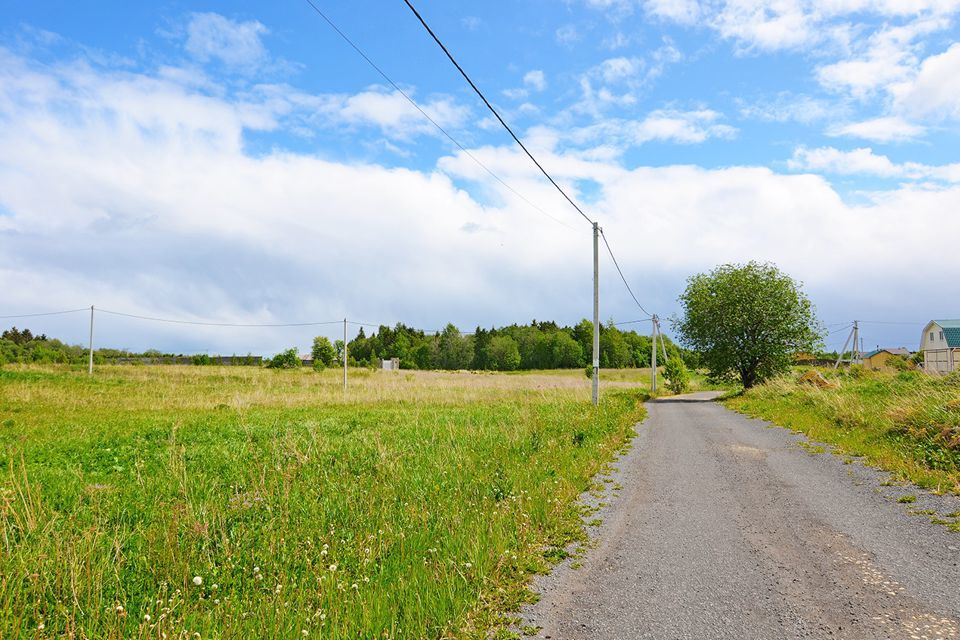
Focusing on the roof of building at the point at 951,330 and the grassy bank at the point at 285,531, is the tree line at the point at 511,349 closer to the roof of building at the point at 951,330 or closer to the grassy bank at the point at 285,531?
the roof of building at the point at 951,330

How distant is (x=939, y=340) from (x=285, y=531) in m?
75.4

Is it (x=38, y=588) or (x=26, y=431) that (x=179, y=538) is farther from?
(x=26, y=431)

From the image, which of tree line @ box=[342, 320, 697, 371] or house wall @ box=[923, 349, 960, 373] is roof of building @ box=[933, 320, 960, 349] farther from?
tree line @ box=[342, 320, 697, 371]

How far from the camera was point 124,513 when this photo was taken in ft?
23.4

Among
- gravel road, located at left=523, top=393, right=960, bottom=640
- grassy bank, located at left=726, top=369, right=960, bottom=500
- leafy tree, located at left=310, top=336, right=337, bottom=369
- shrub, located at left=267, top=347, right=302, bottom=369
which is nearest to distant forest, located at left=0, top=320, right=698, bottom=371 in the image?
leafy tree, located at left=310, top=336, right=337, bottom=369

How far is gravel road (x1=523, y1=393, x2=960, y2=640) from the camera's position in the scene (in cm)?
417

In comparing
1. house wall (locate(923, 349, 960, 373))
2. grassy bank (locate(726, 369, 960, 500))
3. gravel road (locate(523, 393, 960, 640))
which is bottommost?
gravel road (locate(523, 393, 960, 640))

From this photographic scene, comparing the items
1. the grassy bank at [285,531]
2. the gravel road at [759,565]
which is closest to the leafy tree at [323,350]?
the grassy bank at [285,531]

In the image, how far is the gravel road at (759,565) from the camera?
13.7ft

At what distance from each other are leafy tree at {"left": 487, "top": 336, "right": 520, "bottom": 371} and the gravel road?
111 meters

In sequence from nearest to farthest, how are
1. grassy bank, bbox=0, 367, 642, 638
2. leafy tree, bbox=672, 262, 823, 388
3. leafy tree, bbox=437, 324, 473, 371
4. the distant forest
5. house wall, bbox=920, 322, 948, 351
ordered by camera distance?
grassy bank, bbox=0, 367, 642, 638 → leafy tree, bbox=672, 262, 823, 388 → house wall, bbox=920, 322, 948, 351 → the distant forest → leafy tree, bbox=437, 324, 473, 371

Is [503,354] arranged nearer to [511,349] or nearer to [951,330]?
[511,349]

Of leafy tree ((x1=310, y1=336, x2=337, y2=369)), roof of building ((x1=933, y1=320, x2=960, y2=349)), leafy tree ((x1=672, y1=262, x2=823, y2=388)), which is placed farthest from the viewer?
leafy tree ((x1=310, y1=336, x2=337, y2=369))

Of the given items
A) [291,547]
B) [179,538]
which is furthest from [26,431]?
[291,547]
